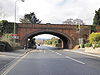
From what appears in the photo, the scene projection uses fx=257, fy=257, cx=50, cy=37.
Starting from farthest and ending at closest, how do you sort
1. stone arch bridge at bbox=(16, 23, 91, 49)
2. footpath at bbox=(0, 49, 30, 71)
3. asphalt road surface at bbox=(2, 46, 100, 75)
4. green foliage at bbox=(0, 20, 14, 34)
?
stone arch bridge at bbox=(16, 23, 91, 49)
green foliage at bbox=(0, 20, 14, 34)
footpath at bbox=(0, 49, 30, 71)
asphalt road surface at bbox=(2, 46, 100, 75)

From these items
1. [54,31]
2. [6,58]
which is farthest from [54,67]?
[54,31]

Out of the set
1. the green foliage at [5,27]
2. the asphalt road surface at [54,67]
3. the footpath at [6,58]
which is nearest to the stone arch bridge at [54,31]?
the green foliage at [5,27]

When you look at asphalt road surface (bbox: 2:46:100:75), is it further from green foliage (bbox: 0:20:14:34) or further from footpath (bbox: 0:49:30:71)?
green foliage (bbox: 0:20:14:34)

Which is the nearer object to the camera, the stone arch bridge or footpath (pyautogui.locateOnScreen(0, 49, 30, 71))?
footpath (pyautogui.locateOnScreen(0, 49, 30, 71))

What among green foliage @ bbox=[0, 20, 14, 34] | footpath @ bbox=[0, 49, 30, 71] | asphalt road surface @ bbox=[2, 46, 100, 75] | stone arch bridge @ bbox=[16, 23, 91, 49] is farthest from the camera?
stone arch bridge @ bbox=[16, 23, 91, 49]

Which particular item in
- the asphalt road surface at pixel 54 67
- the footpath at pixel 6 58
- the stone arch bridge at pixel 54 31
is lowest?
the asphalt road surface at pixel 54 67

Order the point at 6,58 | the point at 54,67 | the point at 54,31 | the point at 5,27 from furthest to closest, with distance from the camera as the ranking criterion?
the point at 54,31, the point at 5,27, the point at 6,58, the point at 54,67

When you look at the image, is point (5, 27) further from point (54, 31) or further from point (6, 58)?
point (6, 58)

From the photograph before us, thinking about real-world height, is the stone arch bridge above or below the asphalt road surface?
above

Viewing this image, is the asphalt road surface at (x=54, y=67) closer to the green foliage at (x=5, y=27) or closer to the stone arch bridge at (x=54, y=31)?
the stone arch bridge at (x=54, y=31)

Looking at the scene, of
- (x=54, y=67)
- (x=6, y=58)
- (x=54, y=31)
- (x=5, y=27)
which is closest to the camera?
(x=54, y=67)

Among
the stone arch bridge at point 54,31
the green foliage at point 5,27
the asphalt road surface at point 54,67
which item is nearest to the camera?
the asphalt road surface at point 54,67

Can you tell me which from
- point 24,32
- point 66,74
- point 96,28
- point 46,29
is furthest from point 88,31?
point 66,74

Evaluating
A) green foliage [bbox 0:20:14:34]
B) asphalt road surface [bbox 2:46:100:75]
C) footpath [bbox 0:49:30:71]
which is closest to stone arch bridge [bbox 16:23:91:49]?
green foliage [bbox 0:20:14:34]
